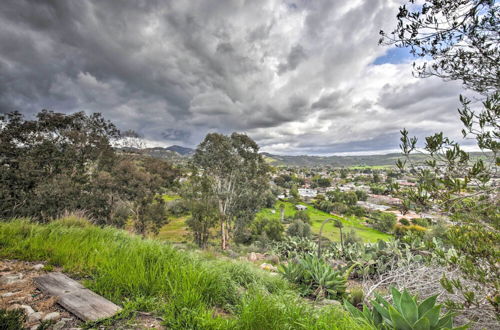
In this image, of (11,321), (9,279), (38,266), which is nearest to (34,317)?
(11,321)

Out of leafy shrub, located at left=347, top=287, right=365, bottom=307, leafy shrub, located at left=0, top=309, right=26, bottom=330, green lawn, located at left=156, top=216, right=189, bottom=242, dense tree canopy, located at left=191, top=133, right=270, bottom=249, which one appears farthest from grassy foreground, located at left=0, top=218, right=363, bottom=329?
green lawn, located at left=156, top=216, right=189, bottom=242

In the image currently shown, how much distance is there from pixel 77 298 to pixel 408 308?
3.43 meters

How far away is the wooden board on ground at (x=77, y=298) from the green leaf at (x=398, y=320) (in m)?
2.67

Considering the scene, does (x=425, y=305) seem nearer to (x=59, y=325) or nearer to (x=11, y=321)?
(x=59, y=325)

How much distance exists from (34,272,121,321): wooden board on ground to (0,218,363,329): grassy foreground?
0.40 feet

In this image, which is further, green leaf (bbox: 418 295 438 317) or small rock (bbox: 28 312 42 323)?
green leaf (bbox: 418 295 438 317)

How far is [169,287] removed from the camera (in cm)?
250

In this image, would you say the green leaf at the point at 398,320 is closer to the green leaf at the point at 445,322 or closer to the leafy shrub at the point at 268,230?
the green leaf at the point at 445,322

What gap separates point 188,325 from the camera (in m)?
1.92

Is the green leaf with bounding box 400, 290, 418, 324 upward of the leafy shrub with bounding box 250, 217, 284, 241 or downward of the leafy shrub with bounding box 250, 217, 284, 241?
upward

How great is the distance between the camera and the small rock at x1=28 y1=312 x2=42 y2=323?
1817 millimetres

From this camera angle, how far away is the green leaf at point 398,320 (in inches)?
75.2

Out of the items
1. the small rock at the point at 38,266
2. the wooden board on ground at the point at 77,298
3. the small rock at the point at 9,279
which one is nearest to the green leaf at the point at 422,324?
the wooden board on ground at the point at 77,298

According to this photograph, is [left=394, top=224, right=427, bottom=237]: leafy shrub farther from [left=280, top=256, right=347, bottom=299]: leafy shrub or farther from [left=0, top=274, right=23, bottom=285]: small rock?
[left=0, top=274, right=23, bottom=285]: small rock
